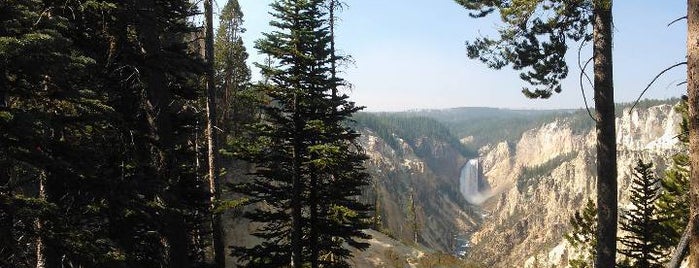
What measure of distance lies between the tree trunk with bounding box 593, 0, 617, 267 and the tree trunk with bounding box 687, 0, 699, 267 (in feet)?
7.36

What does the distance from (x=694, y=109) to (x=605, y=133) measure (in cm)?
231

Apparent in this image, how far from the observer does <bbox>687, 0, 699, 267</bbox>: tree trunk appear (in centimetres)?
544

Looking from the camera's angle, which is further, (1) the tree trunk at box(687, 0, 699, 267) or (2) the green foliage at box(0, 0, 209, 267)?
(2) the green foliage at box(0, 0, 209, 267)

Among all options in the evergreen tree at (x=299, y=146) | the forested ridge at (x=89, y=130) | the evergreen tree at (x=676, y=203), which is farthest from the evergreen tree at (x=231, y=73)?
the evergreen tree at (x=676, y=203)

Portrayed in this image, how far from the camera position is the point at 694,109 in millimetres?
5562

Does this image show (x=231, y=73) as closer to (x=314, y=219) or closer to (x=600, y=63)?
(x=314, y=219)

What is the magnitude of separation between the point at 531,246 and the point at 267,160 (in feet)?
595

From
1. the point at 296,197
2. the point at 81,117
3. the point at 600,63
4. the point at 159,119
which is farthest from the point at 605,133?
the point at 296,197

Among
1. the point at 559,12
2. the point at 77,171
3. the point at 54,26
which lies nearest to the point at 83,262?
the point at 77,171

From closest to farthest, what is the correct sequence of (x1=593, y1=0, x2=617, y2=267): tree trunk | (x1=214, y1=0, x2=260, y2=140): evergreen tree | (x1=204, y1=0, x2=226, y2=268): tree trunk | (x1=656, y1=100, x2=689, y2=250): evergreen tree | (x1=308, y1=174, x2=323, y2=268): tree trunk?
(x1=593, y1=0, x2=617, y2=267): tree trunk, (x1=204, y1=0, x2=226, y2=268): tree trunk, (x1=308, y1=174, x2=323, y2=268): tree trunk, (x1=656, y1=100, x2=689, y2=250): evergreen tree, (x1=214, y1=0, x2=260, y2=140): evergreen tree

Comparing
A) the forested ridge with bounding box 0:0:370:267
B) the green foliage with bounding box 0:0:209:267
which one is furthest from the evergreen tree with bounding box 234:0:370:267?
the green foliage with bounding box 0:0:209:267

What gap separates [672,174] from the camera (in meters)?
23.5

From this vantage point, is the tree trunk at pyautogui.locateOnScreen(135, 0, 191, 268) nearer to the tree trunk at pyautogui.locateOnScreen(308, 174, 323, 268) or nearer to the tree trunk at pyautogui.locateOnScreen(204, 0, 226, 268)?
the tree trunk at pyautogui.locateOnScreen(204, 0, 226, 268)

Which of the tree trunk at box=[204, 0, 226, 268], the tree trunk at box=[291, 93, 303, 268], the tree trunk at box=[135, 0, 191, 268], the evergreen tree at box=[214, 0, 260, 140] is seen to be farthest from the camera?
the evergreen tree at box=[214, 0, 260, 140]
